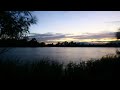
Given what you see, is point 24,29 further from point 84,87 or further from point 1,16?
point 84,87

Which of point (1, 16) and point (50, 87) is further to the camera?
point (1, 16)

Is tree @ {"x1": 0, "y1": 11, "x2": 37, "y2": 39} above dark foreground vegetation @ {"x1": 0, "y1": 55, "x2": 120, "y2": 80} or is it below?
above

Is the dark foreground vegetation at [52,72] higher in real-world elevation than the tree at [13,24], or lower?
lower

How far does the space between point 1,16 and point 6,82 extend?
3.97 m

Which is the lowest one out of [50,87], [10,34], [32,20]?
[50,87]

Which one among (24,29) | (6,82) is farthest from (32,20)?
(6,82)

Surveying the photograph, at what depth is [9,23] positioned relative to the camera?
5781 millimetres

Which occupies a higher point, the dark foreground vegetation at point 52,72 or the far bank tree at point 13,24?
the far bank tree at point 13,24

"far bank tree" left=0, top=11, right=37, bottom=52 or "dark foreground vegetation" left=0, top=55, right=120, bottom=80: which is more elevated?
"far bank tree" left=0, top=11, right=37, bottom=52
